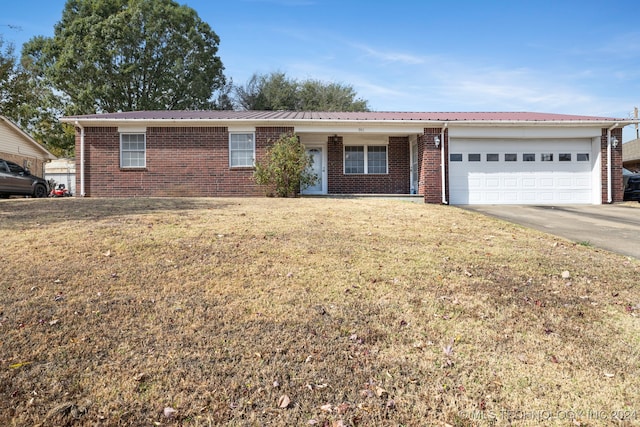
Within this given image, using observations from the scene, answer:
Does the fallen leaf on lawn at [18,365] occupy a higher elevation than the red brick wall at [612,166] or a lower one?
lower

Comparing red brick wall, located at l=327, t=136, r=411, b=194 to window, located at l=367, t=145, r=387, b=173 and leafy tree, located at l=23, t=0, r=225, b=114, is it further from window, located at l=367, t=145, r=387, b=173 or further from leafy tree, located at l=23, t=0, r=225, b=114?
leafy tree, located at l=23, t=0, r=225, b=114

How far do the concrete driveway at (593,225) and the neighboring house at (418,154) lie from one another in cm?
250

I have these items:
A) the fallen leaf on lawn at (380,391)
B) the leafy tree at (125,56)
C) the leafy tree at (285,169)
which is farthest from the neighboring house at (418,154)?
the leafy tree at (125,56)

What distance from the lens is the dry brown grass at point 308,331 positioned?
2.63 meters


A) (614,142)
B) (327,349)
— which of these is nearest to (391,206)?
(327,349)

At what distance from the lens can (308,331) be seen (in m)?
3.52

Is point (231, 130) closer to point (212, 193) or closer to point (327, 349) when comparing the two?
point (212, 193)

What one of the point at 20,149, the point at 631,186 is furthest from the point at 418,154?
the point at 20,149

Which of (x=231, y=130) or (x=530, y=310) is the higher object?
(x=231, y=130)

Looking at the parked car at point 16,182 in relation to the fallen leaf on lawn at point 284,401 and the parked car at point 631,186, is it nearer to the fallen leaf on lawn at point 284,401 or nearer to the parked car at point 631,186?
the fallen leaf on lawn at point 284,401

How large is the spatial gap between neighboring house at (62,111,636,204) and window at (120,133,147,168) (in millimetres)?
35

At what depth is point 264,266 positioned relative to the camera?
496 centimetres

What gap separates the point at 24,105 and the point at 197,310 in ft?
118

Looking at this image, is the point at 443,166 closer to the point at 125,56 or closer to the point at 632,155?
the point at 632,155
